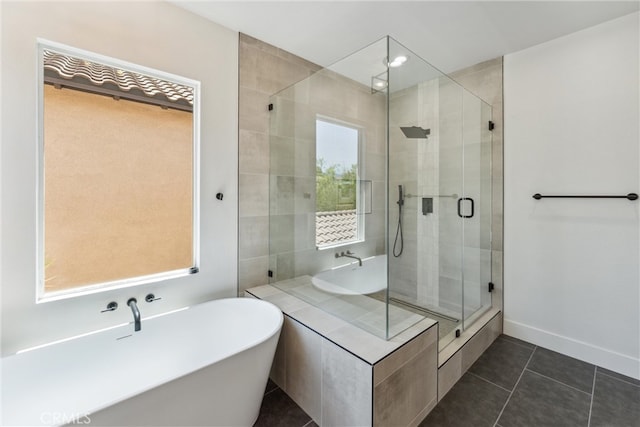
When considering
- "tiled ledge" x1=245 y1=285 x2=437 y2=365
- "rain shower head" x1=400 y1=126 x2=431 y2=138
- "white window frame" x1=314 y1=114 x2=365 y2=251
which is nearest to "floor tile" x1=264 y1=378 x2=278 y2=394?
"tiled ledge" x1=245 y1=285 x2=437 y2=365

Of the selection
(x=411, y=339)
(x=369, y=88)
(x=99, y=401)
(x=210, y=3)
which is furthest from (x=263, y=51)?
(x=99, y=401)

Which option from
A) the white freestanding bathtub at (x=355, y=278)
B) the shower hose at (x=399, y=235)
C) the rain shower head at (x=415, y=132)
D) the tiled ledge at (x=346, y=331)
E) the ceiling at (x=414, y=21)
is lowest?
the tiled ledge at (x=346, y=331)

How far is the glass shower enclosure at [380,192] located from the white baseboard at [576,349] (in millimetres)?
323

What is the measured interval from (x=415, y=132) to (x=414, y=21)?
787 mm

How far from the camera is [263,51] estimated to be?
2.25m

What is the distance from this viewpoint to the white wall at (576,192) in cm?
189

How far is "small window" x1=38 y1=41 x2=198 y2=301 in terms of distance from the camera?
152 cm

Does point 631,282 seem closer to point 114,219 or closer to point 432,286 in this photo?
point 432,286

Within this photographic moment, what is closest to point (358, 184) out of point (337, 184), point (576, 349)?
point (337, 184)

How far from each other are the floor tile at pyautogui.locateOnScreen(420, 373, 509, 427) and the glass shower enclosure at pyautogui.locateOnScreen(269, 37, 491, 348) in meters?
0.30

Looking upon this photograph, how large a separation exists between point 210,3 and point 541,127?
2.71 metres

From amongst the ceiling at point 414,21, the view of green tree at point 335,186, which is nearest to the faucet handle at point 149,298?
the view of green tree at point 335,186

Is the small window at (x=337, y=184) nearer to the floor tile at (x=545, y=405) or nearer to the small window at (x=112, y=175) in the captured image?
the small window at (x=112, y=175)

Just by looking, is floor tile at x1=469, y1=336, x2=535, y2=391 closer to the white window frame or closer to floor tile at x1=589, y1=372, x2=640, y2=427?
floor tile at x1=589, y1=372, x2=640, y2=427
